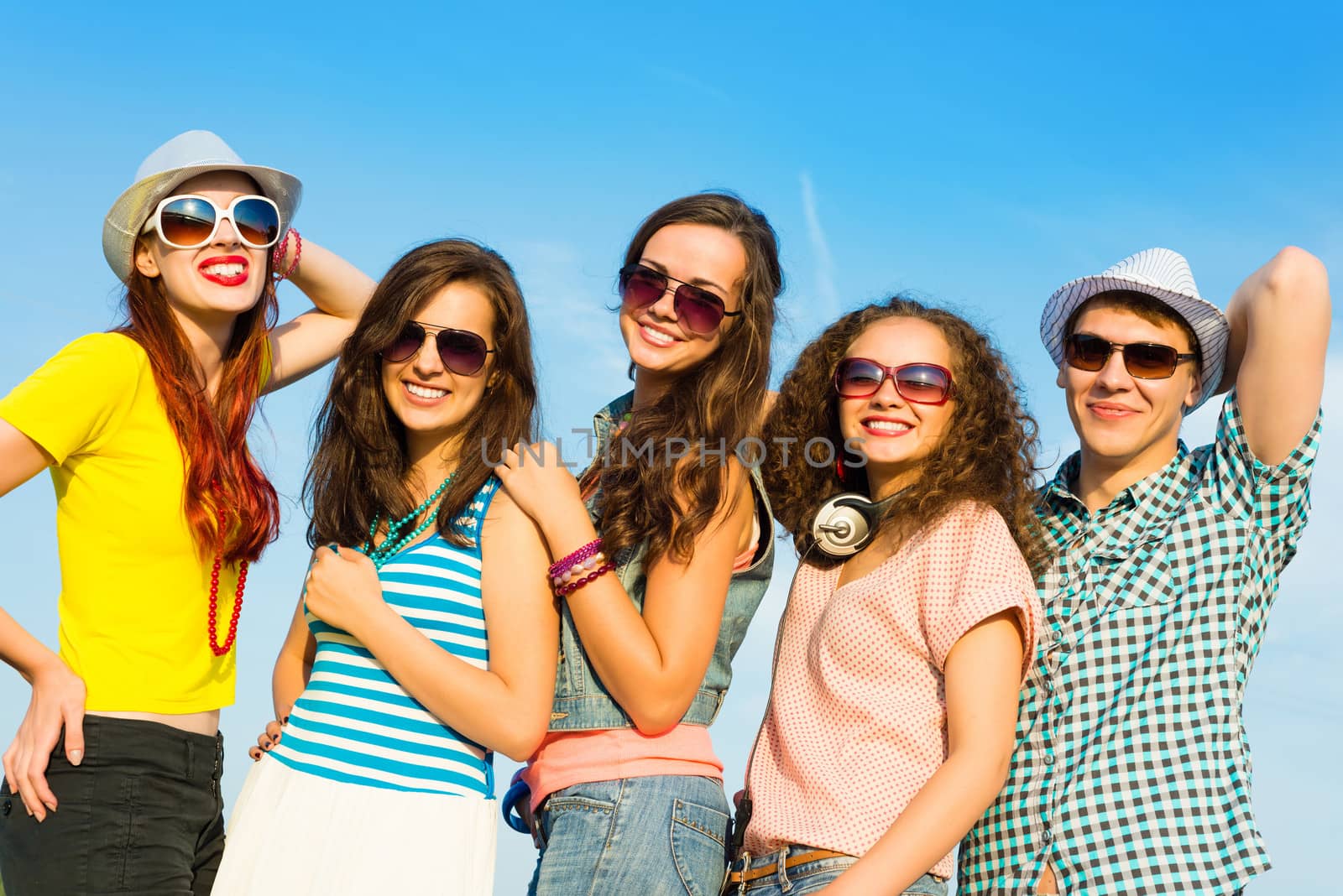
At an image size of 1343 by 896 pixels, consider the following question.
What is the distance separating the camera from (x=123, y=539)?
13.2ft

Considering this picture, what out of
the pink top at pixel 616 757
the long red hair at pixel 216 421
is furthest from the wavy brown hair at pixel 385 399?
the pink top at pixel 616 757

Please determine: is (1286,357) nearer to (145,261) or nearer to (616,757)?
(616,757)

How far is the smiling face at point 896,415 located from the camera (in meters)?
4.06

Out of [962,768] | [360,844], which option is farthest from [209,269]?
[962,768]

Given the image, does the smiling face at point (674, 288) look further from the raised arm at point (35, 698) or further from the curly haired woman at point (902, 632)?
the raised arm at point (35, 698)

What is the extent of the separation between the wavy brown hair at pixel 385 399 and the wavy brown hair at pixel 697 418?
1.42 ft

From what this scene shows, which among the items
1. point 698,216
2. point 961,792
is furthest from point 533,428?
point 961,792

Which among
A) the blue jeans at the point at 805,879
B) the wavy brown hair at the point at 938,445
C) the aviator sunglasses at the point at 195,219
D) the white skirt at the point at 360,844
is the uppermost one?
the aviator sunglasses at the point at 195,219

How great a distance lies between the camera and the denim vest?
3.69m

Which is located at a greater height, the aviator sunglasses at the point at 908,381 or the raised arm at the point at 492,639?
the aviator sunglasses at the point at 908,381

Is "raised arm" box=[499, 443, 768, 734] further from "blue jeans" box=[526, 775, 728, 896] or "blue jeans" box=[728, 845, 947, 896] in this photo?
"blue jeans" box=[728, 845, 947, 896]

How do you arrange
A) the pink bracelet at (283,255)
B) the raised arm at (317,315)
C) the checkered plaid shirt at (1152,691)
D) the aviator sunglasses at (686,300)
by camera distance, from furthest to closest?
the raised arm at (317,315) → the pink bracelet at (283,255) → the aviator sunglasses at (686,300) → the checkered plaid shirt at (1152,691)

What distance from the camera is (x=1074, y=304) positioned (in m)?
4.74

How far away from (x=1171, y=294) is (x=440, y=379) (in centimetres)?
283
